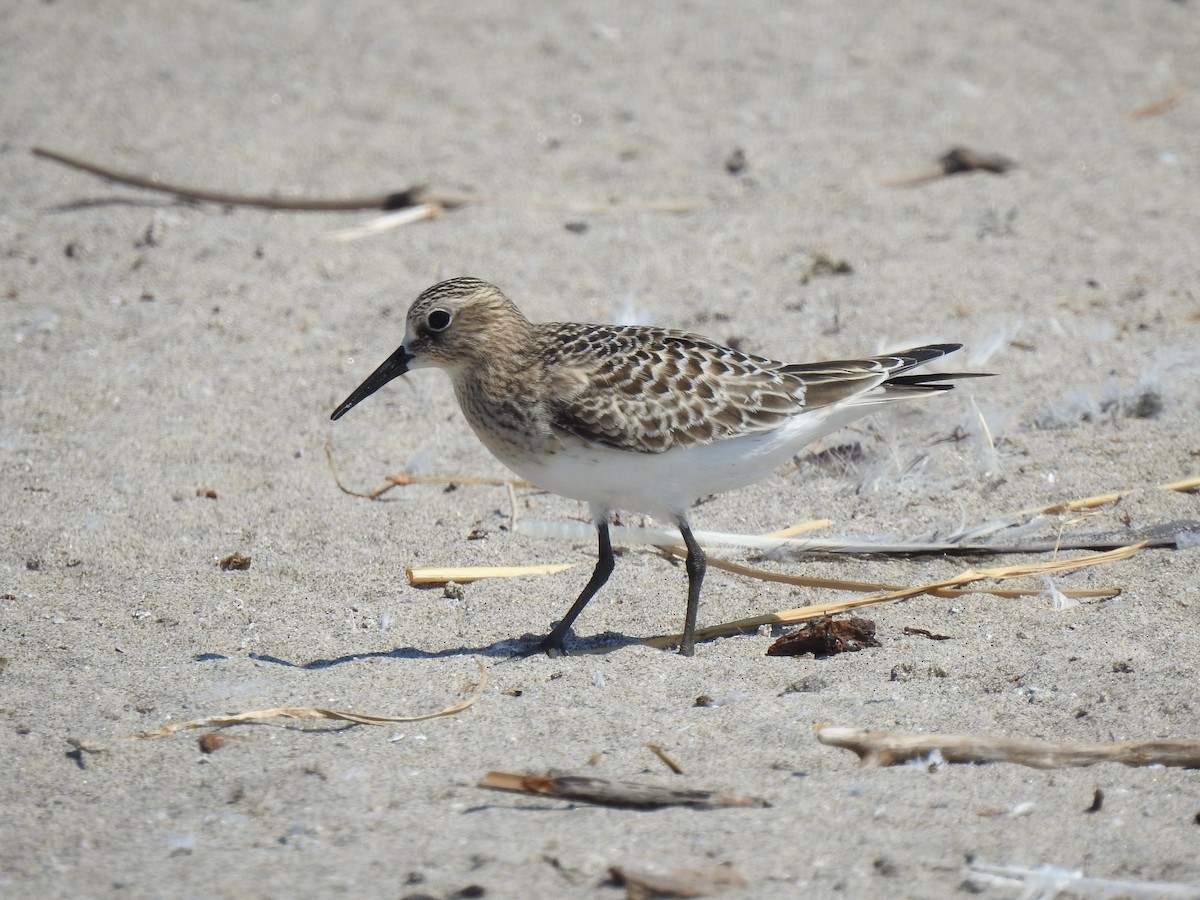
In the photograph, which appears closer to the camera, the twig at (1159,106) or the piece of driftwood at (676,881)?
the piece of driftwood at (676,881)

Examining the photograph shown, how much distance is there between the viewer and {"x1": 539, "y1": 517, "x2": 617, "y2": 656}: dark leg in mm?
5324

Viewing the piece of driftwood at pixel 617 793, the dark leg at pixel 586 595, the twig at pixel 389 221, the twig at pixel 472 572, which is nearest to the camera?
the piece of driftwood at pixel 617 793

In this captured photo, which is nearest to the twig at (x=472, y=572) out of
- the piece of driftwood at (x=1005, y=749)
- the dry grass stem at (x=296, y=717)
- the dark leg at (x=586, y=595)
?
the dark leg at (x=586, y=595)

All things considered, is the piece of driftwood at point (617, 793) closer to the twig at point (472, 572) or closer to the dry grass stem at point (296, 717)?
the dry grass stem at point (296, 717)

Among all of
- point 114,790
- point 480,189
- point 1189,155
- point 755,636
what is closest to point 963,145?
point 1189,155

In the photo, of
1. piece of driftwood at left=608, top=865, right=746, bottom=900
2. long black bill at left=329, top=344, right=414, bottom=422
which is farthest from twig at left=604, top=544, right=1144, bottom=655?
piece of driftwood at left=608, top=865, right=746, bottom=900

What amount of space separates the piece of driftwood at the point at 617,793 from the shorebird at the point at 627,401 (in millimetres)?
1255

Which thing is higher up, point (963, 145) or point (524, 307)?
point (963, 145)

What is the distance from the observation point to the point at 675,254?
8727 millimetres

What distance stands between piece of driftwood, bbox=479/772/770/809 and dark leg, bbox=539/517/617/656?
1238 mm

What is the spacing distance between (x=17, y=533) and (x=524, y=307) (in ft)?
10.8

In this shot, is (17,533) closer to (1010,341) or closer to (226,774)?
(226,774)

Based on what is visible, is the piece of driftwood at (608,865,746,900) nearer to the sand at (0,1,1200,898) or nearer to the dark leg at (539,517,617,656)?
the sand at (0,1,1200,898)

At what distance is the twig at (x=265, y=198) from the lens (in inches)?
354
